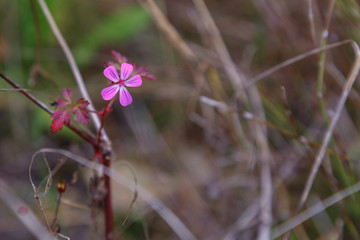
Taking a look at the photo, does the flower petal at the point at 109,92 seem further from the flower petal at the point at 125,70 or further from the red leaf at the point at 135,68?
the red leaf at the point at 135,68

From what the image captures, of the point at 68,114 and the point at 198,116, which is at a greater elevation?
the point at 198,116

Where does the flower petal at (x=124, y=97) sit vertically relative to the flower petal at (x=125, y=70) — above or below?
below

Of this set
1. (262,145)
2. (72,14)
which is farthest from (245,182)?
(72,14)

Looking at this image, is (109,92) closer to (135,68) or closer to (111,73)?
(111,73)

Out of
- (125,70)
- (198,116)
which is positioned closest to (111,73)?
(125,70)

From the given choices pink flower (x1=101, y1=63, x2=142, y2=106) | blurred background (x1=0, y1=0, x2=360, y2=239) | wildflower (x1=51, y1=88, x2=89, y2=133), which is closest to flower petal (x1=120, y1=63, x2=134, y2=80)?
pink flower (x1=101, y1=63, x2=142, y2=106)

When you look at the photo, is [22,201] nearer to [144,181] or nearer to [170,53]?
[144,181]

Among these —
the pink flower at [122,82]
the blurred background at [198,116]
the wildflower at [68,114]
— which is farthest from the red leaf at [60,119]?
the blurred background at [198,116]
